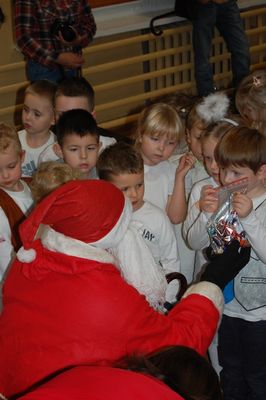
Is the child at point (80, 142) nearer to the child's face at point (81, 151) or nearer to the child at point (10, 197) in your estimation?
the child's face at point (81, 151)

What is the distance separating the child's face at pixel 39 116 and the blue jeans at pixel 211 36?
6.35 feet

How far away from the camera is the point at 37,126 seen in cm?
310

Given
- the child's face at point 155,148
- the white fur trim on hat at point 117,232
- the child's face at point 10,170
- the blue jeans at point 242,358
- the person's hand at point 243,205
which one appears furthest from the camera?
the child's face at point 155,148

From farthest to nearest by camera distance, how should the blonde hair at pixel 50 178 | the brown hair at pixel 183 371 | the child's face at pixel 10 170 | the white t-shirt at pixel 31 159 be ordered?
the white t-shirt at pixel 31 159 → the child's face at pixel 10 170 → the blonde hair at pixel 50 178 → the brown hair at pixel 183 371

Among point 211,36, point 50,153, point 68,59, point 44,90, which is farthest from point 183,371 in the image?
point 211,36

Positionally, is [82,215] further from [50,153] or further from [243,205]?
[50,153]

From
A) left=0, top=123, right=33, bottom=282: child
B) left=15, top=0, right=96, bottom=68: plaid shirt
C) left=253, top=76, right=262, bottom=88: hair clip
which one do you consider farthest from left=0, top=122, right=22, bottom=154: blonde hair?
left=15, top=0, right=96, bottom=68: plaid shirt

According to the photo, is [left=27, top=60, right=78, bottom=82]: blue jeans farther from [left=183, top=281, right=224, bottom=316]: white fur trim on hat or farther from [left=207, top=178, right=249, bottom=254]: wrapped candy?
[left=183, top=281, right=224, bottom=316]: white fur trim on hat

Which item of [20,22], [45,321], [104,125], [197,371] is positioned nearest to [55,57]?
[20,22]

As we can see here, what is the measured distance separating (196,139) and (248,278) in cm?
70

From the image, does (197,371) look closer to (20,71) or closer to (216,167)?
(216,167)

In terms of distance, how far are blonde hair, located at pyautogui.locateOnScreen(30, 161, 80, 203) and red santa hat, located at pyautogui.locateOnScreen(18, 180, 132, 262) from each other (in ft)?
1.67

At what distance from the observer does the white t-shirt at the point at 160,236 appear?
7.80ft

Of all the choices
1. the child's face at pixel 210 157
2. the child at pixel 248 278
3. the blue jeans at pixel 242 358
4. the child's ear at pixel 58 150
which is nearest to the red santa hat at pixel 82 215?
the child at pixel 248 278
